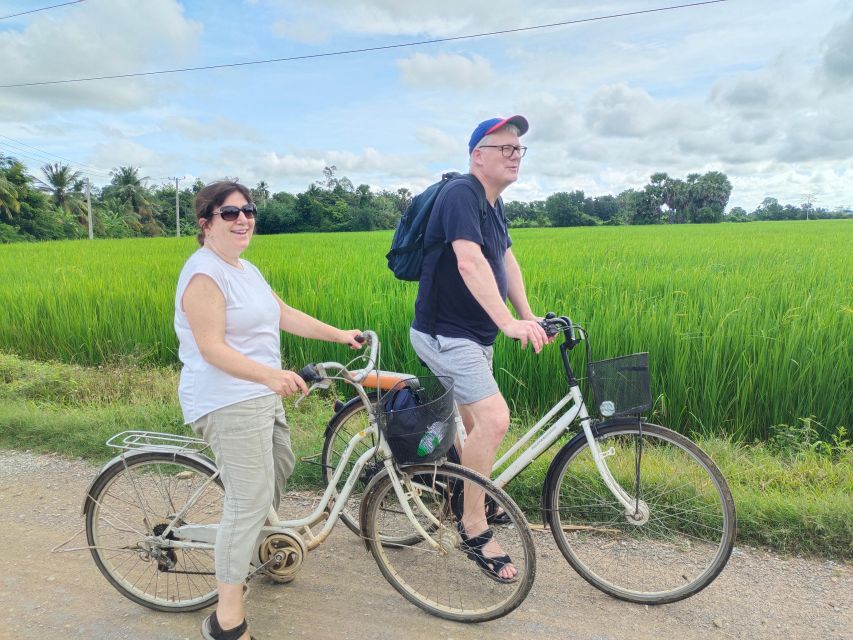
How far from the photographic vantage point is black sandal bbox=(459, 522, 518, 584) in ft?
7.59

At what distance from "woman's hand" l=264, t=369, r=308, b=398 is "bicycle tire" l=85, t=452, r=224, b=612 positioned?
60 centimetres

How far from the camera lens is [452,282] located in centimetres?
239

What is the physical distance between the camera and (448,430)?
208 cm

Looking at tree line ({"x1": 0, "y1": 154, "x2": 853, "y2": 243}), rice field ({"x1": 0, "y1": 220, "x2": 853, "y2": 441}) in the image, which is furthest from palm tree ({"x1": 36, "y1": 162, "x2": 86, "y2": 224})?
rice field ({"x1": 0, "y1": 220, "x2": 853, "y2": 441})

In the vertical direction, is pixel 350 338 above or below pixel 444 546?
above

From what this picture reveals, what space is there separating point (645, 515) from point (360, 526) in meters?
1.13

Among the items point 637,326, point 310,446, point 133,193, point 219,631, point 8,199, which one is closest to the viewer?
point 219,631

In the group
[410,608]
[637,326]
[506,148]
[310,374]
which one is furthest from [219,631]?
[637,326]

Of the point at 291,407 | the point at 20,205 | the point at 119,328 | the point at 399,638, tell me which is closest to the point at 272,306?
the point at 399,638

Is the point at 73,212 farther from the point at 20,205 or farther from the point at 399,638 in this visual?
the point at 399,638

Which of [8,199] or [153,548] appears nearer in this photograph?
[153,548]

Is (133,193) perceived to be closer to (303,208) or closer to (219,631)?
(303,208)

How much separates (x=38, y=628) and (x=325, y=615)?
1.04 m

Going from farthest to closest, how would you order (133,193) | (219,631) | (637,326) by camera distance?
(133,193) < (637,326) < (219,631)
